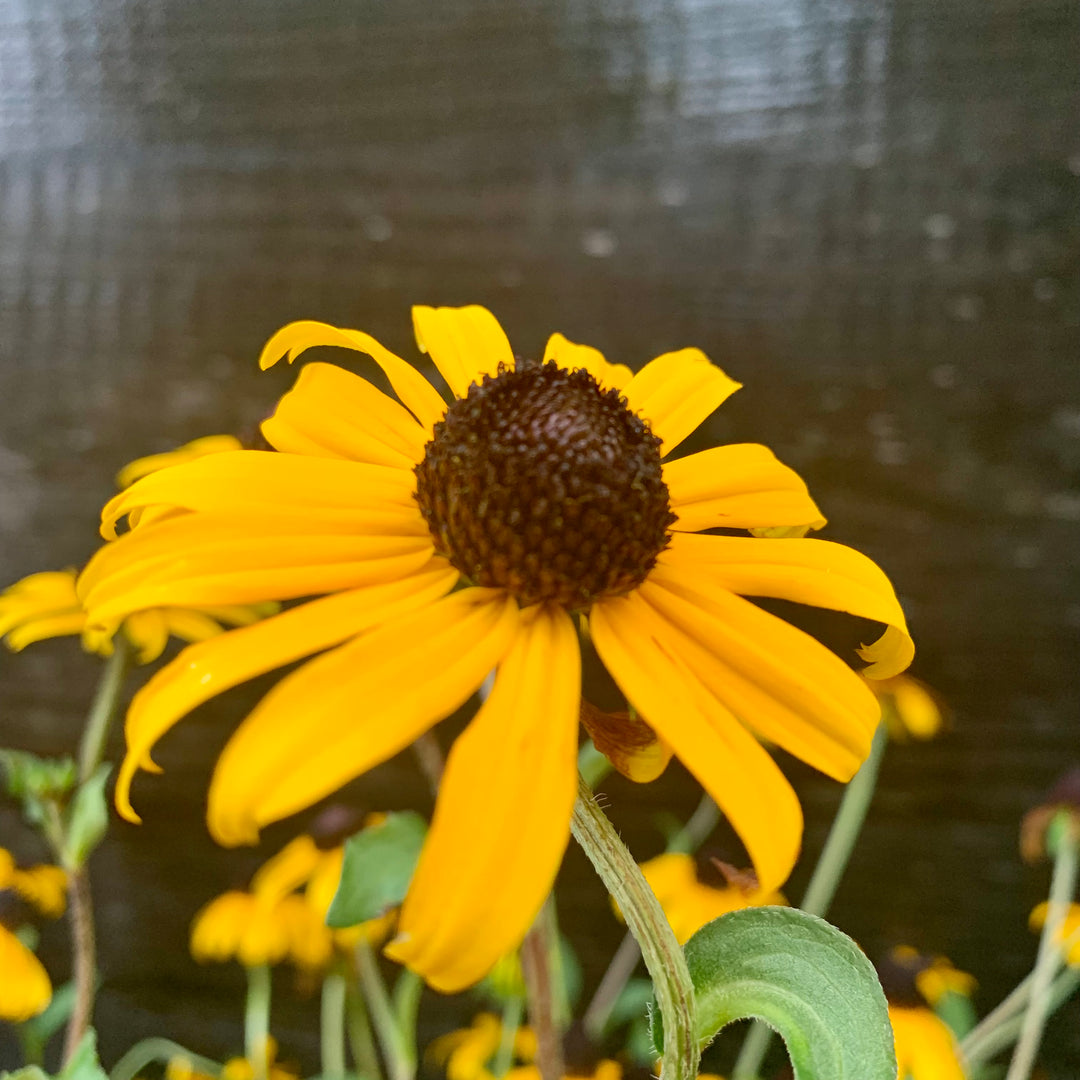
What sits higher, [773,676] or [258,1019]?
[773,676]

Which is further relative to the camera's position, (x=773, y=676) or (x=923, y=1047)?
(x=923, y=1047)

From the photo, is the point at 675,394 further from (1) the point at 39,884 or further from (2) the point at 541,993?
(1) the point at 39,884

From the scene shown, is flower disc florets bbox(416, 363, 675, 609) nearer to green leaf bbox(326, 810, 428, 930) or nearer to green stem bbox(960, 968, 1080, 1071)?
green leaf bbox(326, 810, 428, 930)

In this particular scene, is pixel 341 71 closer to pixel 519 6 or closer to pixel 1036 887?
pixel 519 6

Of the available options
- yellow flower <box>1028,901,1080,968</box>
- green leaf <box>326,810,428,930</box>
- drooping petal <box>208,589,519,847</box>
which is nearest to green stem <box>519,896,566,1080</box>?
green leaf <box>326,810,428,930</box>

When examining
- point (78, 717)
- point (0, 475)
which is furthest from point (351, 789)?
point (0, 475)

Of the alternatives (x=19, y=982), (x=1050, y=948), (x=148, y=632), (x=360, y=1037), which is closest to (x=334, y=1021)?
(x=360, y=1037)
